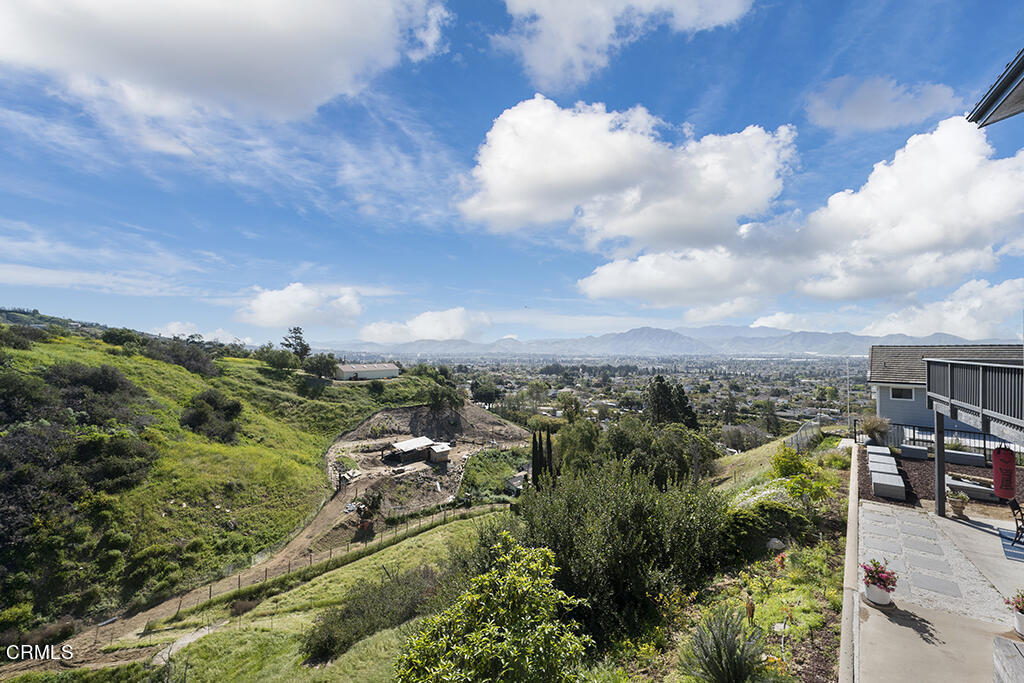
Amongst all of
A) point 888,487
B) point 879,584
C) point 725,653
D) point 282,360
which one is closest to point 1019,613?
point 879,584

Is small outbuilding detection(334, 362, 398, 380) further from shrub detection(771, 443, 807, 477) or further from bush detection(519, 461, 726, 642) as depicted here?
shrub detection(771, 443, 807, 477)

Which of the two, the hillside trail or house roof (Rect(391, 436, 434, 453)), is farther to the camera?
house roof (Rect(391, 436, 434, 453))

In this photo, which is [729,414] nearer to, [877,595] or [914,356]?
[914,356]

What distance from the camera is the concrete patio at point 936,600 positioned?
4484mm

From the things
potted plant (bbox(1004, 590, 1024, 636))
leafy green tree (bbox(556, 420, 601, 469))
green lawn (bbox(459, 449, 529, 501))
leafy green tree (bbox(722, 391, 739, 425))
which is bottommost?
leafy green tree (bbox(722, 391, 739, 425))

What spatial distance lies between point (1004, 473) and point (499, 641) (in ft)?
33.0

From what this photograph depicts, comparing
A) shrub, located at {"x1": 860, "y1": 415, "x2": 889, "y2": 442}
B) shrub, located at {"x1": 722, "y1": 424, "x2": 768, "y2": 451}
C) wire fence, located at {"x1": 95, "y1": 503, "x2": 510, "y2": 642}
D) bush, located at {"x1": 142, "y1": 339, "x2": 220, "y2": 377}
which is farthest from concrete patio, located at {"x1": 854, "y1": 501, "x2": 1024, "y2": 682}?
bush, located at {"x1": 142, "y1": 339, "x2": 220, "y2": 377}

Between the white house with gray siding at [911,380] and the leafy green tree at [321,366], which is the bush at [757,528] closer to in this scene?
the white house with gray siding at [911,380]

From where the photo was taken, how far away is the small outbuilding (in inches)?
2165

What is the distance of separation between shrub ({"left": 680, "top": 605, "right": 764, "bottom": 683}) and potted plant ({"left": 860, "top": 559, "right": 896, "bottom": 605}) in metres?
2.52

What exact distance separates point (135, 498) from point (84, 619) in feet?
20.1

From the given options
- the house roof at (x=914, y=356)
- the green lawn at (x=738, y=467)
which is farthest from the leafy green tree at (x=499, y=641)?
the house roof at (x=914, y=356)

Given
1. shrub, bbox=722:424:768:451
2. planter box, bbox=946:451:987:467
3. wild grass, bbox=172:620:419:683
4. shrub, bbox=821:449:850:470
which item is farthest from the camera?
shrub, bbox=722:424:768:451

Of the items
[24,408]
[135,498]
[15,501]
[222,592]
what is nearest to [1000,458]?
[222,592]
